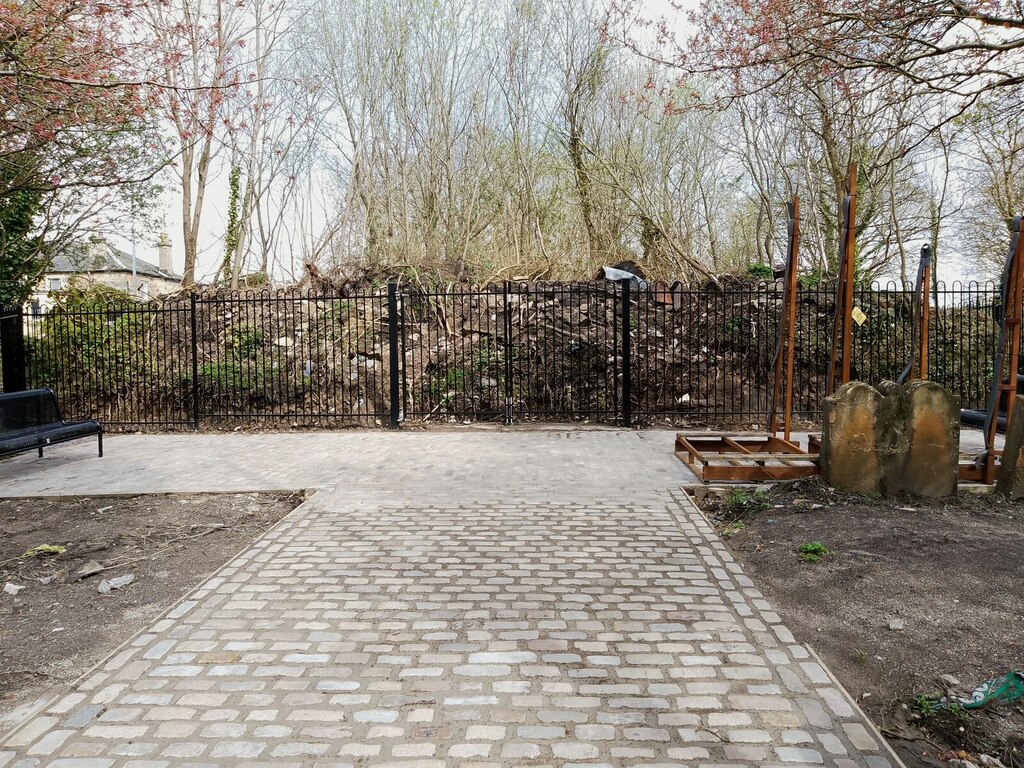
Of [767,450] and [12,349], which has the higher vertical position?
[12,349]

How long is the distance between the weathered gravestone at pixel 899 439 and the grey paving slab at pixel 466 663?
168 cm

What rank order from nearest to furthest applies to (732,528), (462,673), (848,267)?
(462,673), (732,528), (848,267)

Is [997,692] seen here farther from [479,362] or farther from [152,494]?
[479,362]

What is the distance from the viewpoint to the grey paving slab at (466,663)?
2.49m

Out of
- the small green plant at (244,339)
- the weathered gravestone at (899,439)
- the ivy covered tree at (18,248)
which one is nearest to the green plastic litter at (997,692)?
the weathered gravestone at (899,439)

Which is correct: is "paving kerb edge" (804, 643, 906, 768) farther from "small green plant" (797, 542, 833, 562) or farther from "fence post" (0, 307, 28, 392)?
"fence post" (0, 307, 28, 392)

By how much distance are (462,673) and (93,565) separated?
129 inches

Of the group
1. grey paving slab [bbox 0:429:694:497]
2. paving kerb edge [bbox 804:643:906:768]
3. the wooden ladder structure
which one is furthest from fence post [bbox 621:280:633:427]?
paving kerb edge [bbox 804:643:906:768]

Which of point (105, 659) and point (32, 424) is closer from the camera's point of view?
point (105, 659)

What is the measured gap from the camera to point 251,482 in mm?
7371

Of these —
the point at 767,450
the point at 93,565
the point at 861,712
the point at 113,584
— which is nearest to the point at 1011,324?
the point at 767,450

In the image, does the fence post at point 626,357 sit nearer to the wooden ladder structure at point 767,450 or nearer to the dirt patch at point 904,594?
the wooden ladder structure at point 767,450

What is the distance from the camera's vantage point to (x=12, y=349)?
452 inches

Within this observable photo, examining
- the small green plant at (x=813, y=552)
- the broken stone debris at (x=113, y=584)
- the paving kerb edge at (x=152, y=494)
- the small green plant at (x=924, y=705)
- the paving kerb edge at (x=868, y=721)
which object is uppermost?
the paving kerb edge at (x=152, y=494)
